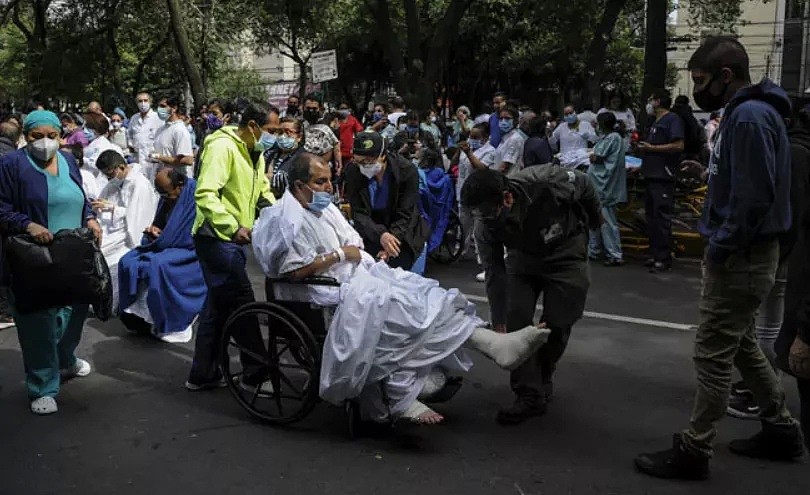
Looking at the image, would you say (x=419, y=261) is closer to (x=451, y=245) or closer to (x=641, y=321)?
(x=641, y=321)

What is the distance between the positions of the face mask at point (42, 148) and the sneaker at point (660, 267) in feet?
21.2

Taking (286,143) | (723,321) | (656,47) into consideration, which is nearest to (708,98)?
(723,321)

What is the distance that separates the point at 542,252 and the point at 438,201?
514cm

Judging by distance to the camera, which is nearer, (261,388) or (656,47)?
(261,388)

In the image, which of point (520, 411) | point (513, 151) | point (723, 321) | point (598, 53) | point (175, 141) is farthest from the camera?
point (598, 53)

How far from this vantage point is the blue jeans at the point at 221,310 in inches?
202

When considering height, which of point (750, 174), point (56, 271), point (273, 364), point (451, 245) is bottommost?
point (451, 245)

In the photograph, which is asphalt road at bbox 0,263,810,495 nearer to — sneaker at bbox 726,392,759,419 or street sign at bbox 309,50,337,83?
sneaker at bbox 726,392,759,419

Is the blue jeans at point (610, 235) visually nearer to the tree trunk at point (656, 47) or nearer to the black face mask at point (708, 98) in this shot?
the black face mask at point (708, 98)

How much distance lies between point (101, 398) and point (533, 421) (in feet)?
8.99

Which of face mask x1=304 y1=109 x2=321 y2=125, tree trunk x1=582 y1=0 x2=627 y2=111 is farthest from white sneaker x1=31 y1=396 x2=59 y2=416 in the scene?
tree trunk x1=582 y1=0 x2=627 y2=111

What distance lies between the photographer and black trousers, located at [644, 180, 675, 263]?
929 centimetres

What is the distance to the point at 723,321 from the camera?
3873mm

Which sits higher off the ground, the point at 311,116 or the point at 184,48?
the point at 184,48
